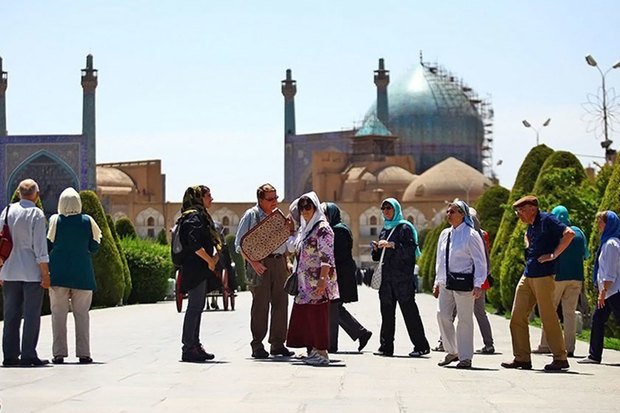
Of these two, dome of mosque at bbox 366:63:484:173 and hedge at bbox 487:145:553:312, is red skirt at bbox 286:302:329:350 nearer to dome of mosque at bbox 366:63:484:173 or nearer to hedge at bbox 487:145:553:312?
hedge at bbox 487:145:553:312

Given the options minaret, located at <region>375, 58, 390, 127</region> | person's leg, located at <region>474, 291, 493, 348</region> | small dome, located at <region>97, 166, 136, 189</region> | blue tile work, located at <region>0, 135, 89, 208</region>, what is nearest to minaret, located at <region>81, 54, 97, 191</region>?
blue tile work, located at <region>0, 135, 89, 208</region>

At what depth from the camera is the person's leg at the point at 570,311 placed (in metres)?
9.76

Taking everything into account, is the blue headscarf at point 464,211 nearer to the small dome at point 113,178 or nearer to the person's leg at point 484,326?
the person's leg at point 484,326

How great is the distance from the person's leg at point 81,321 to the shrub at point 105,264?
10296 millimetres

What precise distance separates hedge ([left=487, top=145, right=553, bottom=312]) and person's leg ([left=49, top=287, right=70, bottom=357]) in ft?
31.5

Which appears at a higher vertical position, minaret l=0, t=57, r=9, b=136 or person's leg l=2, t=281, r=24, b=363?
minaret l=0, t=57, r=9, b=136

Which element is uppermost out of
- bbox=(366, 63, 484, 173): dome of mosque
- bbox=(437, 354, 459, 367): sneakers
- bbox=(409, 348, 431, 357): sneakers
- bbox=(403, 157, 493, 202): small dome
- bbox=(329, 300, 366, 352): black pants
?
bbox=(366, 63, 484, 173): dome of mosque

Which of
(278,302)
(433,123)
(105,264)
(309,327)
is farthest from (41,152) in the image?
(309,327)

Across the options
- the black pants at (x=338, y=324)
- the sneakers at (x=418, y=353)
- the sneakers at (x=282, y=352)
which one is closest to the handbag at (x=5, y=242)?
the sneakers at (x=282, y=352)

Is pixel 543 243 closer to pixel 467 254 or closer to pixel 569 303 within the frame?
pixel 467 254

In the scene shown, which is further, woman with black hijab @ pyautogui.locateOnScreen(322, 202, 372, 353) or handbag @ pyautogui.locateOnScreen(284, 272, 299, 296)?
woman with black hijab @ pyautogui.locateOnScreen(322, 202, 372, 353)

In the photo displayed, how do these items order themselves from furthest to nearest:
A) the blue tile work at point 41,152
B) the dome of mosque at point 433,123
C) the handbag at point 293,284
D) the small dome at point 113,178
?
the dome of mosque at point 433,123 < the small dome at point 113,178 < the blue tile work at point 41,152 < the handbag at point 293,284

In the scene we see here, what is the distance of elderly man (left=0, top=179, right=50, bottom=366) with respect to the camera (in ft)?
27.6

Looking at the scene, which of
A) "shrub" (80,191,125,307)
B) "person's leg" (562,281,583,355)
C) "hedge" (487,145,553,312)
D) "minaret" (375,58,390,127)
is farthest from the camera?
"minaret" (375,58,390,127)
